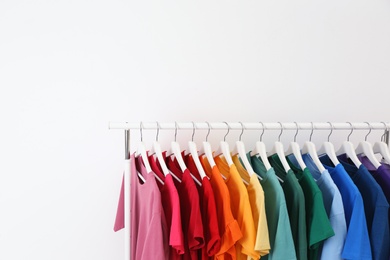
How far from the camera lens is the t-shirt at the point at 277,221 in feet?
4.77

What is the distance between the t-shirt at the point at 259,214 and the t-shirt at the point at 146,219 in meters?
0.34

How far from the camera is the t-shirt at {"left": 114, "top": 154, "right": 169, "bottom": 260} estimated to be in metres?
1.41

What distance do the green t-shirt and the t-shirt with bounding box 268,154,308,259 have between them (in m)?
0.03

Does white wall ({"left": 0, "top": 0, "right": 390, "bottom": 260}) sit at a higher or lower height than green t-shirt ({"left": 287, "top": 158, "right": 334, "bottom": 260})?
higher

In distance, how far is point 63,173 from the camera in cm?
201

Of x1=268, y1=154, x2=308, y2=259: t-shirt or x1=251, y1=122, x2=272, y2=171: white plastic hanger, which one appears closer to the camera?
x1=268, y1=154, x2=308, y2=259: t-shirt

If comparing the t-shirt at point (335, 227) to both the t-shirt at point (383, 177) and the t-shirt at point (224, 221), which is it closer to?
the t-shirt at point (383, 177)

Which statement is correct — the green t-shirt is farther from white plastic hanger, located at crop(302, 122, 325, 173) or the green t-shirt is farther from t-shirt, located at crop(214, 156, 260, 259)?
t-shirt, located at crop(214, 156, 260, 259)

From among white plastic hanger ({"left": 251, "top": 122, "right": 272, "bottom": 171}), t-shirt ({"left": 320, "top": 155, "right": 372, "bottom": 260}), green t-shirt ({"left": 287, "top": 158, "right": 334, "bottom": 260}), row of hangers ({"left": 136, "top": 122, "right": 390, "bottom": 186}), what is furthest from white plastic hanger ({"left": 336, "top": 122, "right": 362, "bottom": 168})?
white plastic hanger ({"left": 251, "top": 122, "right": 272, "bottom": 171})

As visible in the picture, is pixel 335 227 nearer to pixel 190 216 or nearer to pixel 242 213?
pixel 242 213

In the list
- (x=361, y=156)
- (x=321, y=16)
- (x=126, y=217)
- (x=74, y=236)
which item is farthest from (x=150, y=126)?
(x=321, y=16)

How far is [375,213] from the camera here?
1.50m

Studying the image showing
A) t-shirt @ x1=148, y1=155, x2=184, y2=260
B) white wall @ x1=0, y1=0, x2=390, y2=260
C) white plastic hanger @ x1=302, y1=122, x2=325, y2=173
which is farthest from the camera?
white wall @ x1=0, y1=0, x2=390, y2=260

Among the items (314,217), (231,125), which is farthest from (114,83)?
(314,217)
